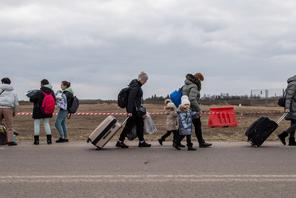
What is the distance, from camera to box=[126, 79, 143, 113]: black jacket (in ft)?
44.3

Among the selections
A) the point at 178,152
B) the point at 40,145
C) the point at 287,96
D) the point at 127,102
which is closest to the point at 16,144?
the point at 40,145

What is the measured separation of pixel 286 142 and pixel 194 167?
534 centimetres

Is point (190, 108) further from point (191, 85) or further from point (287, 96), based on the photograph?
point (287, 96)

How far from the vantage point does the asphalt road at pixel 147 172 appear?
Result: 775 centimetres

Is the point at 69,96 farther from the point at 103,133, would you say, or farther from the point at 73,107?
the point at 103,133

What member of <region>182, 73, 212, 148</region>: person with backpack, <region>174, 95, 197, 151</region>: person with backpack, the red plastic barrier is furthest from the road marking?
the red plastic barrier

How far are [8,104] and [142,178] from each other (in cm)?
653

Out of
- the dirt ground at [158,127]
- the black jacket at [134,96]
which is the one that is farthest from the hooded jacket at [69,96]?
the black jacket at [134,96]

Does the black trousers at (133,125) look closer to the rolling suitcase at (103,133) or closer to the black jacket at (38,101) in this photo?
the rolling suitcase at (103,133)

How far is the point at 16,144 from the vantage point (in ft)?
46.4

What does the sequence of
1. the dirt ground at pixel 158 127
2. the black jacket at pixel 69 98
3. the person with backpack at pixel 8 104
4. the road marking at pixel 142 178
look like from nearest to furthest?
the road marking at pixel 142 178, the person with backpack at pixel 8 104, the black jacket at pixel 69 98, the dirt ground at pixel 158 127

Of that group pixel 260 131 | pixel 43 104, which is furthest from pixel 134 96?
pixel 260 131

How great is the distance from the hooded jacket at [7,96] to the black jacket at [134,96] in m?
2.97

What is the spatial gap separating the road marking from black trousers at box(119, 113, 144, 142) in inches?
187
